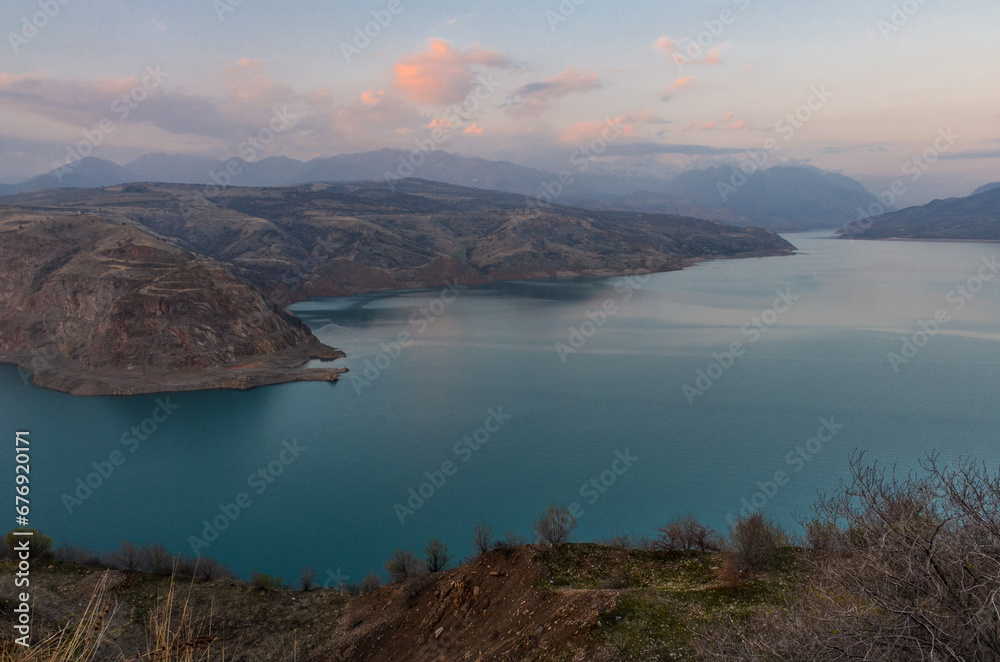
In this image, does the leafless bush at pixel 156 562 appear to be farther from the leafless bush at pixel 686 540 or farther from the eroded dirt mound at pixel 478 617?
the leafless bush at pixel 686 540

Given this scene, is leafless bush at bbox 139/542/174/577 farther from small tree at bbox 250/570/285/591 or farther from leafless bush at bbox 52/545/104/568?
small tree at bbox 250/570/285/591

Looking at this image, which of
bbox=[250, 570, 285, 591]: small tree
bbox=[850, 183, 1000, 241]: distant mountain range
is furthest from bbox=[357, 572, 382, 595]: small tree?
bbox=[850, 183, 1000, 241]: distant mountain range

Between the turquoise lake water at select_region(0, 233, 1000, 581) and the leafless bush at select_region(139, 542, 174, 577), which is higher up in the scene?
the leafless bush at select_region(139, 542, 174, 577)

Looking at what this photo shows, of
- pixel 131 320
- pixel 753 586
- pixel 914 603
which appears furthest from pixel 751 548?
pixel 131 320

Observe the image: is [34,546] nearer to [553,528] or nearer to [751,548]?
[553,528]

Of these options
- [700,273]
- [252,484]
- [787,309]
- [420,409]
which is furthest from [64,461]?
[700,273]

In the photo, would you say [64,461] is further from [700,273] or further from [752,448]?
[700,273]
